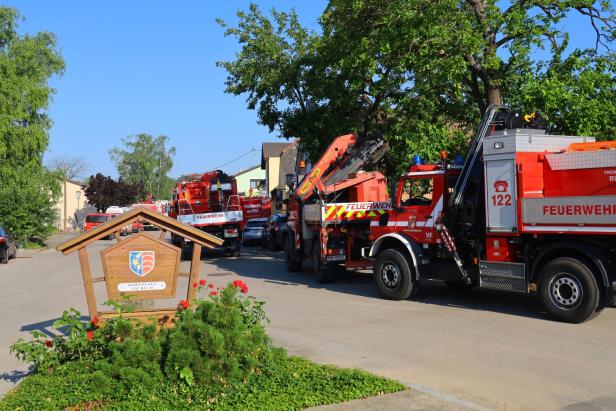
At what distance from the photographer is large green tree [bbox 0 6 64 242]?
34.9 meters

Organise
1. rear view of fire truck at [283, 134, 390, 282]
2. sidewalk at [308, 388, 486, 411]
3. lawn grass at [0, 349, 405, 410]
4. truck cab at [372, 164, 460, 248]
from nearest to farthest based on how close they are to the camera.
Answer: sidewalk at [308, 388, 486, 411]
lawn grass at [0, 349, 405, 410]
truck cab at [372, 164, 460, 248]
rear view of fire truck at [283, 134, 390, 282]

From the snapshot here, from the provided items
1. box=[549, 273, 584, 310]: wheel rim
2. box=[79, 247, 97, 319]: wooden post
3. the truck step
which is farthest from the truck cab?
box=[79, 247, 97, 319]: wooden post

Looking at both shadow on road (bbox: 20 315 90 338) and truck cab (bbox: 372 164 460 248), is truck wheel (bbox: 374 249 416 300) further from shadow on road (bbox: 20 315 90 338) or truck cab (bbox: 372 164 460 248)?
shadow on road (bbox: 20 315 90 338)

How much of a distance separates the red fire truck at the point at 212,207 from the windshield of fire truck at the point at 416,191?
40.4 feet

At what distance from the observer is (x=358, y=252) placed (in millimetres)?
15930

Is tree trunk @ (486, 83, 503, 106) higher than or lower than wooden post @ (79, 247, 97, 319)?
higher

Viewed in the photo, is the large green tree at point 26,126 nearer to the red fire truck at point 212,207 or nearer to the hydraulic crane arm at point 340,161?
the red fire truck at point 212,207

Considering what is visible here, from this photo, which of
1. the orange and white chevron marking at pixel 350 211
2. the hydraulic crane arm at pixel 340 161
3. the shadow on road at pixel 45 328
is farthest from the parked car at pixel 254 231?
the shadow on road at pixel 45 328

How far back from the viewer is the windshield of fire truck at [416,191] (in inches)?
502

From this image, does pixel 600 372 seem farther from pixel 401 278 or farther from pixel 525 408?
pixel 401 278

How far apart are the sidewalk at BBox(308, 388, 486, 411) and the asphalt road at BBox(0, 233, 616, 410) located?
297mm

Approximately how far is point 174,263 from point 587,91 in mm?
10689

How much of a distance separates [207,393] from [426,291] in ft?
29.4

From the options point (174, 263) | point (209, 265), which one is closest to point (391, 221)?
point (174, 263)
